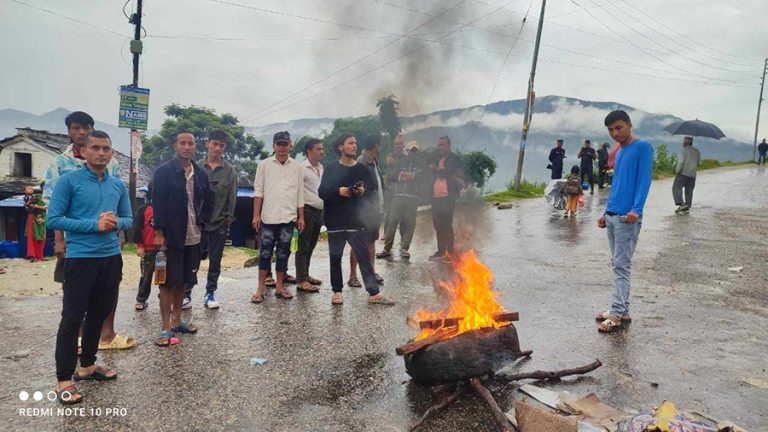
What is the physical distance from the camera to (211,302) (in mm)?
5805

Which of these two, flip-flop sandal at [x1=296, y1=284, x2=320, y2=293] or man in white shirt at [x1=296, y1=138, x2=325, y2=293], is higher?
man in white shirt at [x1=296, y1=138, x2=325, y2=293]

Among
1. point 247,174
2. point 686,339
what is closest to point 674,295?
point 686,339

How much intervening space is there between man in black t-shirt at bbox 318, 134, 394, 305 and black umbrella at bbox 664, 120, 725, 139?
11852mm

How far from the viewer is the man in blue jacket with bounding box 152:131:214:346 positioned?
4.43 m

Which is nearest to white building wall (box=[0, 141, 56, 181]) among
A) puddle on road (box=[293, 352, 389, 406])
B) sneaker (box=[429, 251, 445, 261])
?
sneaker (box=[429, 251, 445, 261])

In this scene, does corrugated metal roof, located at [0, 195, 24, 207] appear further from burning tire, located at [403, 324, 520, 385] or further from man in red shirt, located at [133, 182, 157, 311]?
Result: burning tire, located at [403, 324, 520, 385]

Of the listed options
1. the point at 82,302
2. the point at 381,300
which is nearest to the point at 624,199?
the point at 381,300

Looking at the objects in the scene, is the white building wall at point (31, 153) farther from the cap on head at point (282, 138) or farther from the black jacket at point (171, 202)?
the black jacket at point (171, 202)

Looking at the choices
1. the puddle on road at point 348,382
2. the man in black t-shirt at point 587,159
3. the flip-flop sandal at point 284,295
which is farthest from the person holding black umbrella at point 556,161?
the puddle on road at point 348,382

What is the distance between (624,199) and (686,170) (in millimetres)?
9883

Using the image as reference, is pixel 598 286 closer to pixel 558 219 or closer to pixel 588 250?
pixel 588 250

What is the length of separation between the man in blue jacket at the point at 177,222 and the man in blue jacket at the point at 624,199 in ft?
14.3

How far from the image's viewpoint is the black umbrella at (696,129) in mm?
13570

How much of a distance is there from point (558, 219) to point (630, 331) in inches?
346
